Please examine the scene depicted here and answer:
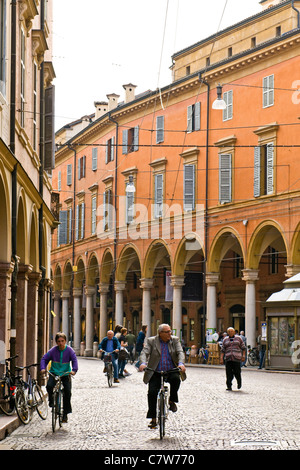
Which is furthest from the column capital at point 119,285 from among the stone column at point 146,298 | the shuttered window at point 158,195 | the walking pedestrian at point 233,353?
the walking pedestrian at point 233,353

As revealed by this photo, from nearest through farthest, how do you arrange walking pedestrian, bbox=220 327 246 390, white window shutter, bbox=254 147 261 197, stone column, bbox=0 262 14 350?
stone column, bbox=0 262 14 350 → walking pedestrian, bbox=220 327 246 390 → white window shutter, bbox=254 147 261 197

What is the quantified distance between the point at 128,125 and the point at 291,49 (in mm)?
15494

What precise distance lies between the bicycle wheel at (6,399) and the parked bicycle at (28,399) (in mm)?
166

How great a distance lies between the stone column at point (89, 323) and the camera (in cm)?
5625

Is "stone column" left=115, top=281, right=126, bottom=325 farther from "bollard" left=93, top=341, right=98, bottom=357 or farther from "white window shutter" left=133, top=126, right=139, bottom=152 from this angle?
"white window shutter" left=133, top=126, right=139, bottom=152

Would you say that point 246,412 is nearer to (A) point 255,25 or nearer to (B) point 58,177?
(A) point 255,25

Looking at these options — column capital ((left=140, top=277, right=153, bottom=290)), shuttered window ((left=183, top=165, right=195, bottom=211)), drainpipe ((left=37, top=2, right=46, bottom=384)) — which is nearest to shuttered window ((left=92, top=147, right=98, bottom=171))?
column capital ((left=140, top=277, right=153, bottom=290))

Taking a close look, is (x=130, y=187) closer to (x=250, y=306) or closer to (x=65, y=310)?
(x=250, y=306)

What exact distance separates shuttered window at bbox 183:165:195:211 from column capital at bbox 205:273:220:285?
10.9 feet

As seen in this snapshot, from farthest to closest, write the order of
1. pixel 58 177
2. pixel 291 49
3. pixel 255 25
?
1. pixel 58 177
2. pixel 255 25
3. pixel 291 49

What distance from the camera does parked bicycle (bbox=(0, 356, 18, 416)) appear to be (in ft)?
45.8

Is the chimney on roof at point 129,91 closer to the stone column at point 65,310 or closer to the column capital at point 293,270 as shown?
the stone column at point 65,310
